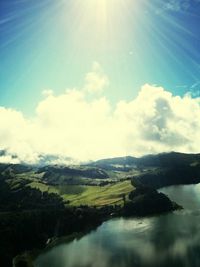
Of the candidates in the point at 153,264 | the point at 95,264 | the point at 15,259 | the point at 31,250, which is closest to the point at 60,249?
the point at 31,250

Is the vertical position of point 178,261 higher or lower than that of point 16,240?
lower

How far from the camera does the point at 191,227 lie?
640ft

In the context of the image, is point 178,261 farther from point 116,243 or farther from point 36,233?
point 36,233

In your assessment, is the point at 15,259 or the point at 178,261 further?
the point at 15,259

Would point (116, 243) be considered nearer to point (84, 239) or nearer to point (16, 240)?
point (84, 239)

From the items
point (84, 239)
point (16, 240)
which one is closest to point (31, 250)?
point (16, 240)

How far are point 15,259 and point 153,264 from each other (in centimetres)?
6479

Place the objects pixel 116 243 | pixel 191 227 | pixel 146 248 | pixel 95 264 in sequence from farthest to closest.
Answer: pixel 191 227, pixel 116 243, pixel 146 248, pixel 95 264

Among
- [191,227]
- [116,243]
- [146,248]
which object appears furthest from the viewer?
[191,227]

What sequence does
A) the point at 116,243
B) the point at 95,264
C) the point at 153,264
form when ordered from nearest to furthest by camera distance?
the point at 153,264 < the point at 95,264 < the point at 116,243

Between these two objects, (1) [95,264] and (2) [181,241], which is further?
(2) [181,241]

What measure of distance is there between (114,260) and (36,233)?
62.4 metres

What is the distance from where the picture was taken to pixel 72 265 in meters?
152

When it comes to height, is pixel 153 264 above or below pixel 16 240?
below
